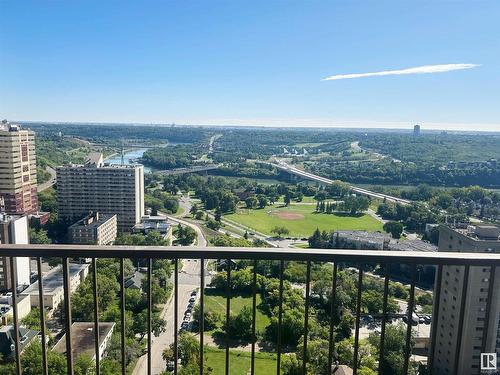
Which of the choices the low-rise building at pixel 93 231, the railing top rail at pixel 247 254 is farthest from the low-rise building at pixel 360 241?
the railing top rail at pixel 247 254

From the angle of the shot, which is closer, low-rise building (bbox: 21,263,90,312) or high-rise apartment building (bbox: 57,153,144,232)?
low-rise building (bbox: 21,263,90,312)

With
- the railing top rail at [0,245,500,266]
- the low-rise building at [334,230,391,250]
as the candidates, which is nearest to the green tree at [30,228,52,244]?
the low-rise building at [334,230,391,250]

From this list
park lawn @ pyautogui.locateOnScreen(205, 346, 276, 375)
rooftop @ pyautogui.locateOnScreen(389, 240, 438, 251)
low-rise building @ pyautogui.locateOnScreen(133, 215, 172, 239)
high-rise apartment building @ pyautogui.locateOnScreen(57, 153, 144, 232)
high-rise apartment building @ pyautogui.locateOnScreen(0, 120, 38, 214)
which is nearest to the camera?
park lawn @ pyautogui.locateOnScreen(205, 346, 276, 375)

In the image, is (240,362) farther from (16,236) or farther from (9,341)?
(16,236)

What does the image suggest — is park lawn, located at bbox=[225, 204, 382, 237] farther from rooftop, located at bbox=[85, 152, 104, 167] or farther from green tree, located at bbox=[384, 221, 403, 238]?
rooftop, located at bbox=[85, 152, 104, 167]

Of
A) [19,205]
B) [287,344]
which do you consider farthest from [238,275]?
[19,205]

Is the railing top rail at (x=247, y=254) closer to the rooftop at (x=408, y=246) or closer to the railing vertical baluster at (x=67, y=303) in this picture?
the railing vertical baluster at (x=67, y=303)

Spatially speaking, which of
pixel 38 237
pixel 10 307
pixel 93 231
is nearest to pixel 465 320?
pixel 10 307

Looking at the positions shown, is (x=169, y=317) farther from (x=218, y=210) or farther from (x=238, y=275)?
(x=218, y=210)
